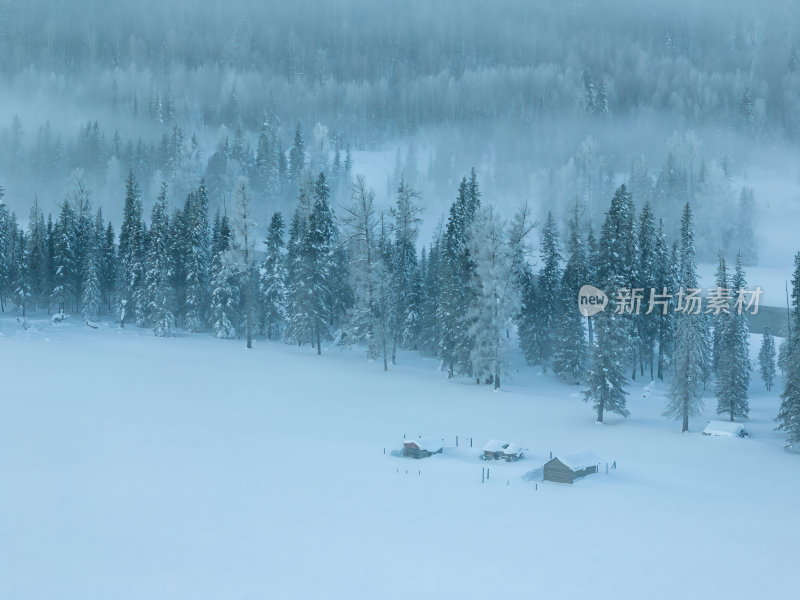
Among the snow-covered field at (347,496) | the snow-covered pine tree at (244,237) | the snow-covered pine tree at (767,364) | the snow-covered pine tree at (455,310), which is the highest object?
the snow-covered pine tree at (244,237)

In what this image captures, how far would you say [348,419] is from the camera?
48594 mm

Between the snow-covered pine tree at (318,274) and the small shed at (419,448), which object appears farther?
the snow-covered pine tree at (318,274)

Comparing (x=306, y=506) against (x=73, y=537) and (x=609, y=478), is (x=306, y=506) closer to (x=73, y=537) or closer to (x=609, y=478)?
(x=73, y=537)

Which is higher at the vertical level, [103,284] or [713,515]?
[103,284]

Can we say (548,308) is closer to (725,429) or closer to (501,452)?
(725,429)

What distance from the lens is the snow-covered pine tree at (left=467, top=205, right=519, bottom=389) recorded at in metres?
59.8

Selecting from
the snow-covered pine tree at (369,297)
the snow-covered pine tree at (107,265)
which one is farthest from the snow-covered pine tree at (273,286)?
the snow-covered pine tree at (107,265)

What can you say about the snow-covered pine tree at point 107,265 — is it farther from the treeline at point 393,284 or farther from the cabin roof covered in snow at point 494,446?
the cabin roof covered in snow at point 494,446

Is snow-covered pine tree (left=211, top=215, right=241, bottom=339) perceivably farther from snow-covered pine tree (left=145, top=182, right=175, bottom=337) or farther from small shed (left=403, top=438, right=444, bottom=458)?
small shed (left=403, top=438, right=444, bottom=458)

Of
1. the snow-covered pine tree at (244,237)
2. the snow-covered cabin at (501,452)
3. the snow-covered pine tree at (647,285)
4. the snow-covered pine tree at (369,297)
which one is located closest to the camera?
the snow-covered cabin at (501,452)

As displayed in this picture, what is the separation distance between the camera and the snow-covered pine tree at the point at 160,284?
71875 mm

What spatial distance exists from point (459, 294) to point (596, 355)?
1499 centimetres

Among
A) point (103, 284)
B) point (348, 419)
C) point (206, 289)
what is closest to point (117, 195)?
point (103, 284)

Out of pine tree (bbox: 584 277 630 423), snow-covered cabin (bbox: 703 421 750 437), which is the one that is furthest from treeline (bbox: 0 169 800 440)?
snow-covered cabin (bbox: 703 421 750 437)
